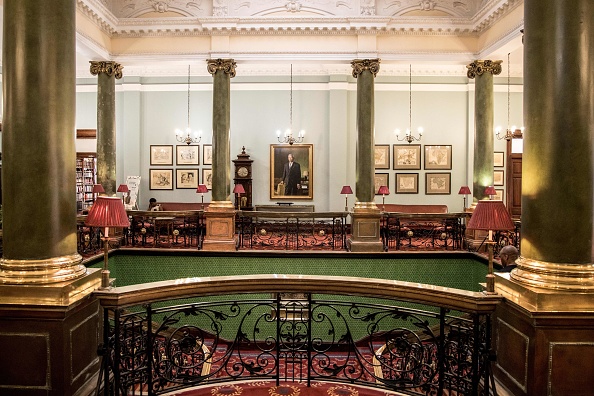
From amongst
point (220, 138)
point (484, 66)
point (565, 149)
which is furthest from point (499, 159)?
point (565, 149)

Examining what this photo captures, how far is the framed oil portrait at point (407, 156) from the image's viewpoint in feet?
49.6

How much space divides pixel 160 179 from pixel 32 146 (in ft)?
41.4

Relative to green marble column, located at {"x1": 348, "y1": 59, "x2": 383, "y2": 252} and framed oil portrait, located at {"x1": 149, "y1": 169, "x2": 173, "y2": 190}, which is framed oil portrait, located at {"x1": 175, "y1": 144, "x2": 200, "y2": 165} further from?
green marble column, located at {"x1": 348, "y1": 59, "x2": 383, "y2": 252}

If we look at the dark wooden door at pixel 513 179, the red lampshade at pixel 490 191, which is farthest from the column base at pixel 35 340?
the dark wooden door at pixel 513 179

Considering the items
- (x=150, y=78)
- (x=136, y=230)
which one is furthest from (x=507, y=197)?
(x=150, y=78)

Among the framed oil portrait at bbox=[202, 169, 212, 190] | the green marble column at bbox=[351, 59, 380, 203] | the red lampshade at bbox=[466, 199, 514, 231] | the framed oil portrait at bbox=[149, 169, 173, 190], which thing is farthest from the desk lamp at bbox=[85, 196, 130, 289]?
the framed oil portrait at bbox=[149, 169, 173, 190]

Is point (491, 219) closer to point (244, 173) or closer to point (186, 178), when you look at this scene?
point (244, 173)

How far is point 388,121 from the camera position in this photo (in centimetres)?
1513

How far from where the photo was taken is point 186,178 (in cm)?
1541

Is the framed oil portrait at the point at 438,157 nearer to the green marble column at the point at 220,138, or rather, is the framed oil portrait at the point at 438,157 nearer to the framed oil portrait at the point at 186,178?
the green marble column at the point at 220,138

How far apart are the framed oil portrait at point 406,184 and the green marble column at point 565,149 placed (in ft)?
40.0

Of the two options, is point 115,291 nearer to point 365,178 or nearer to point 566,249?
point 566,249

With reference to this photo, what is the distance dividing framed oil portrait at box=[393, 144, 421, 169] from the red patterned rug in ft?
40.1

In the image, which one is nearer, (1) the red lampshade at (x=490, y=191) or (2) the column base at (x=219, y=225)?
(2) the column base at (x=219, y=225)
